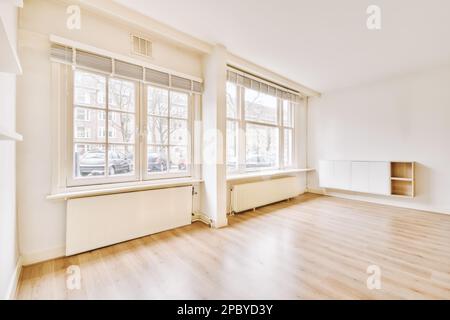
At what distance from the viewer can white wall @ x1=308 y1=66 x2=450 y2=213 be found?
382 cm

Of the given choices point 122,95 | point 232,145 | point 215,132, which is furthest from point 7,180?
point 232,145

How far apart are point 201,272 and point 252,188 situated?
2.18m

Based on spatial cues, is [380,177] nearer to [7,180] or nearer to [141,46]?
[141,46]

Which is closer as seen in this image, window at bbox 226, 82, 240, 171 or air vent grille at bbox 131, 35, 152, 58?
air vent grille at bbox 131, 35, 152, 58

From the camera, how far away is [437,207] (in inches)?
153

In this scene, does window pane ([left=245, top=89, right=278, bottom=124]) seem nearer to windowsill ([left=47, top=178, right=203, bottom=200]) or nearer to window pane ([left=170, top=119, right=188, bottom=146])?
window pane ([left=170, top=119, right=188, bottom=146])

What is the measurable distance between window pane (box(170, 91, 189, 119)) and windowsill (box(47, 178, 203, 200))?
1008 mm

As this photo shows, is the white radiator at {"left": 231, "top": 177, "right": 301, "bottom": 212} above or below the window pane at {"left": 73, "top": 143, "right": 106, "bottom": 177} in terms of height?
below

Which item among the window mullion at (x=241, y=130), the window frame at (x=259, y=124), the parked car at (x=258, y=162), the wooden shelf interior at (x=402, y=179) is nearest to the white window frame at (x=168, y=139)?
the window frame at (x=259, y=124)

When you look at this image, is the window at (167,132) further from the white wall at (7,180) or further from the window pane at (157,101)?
the white wall at (7,180)

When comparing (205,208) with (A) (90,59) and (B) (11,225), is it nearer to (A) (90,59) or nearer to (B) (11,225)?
(B) (11,225)

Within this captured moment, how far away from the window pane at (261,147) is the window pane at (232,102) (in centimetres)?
43

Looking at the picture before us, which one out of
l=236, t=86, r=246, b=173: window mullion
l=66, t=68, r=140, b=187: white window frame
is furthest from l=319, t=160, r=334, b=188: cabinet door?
l=66, t=68, r=140, b=187: white window frame
